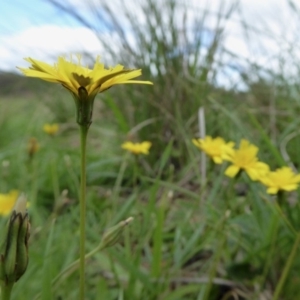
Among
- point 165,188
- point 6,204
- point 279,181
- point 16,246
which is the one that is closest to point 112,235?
point 16,246

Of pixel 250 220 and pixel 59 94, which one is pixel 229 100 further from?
pixel 59 94

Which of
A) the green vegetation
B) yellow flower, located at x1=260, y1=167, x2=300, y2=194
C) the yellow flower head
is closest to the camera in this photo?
the yellow flower head

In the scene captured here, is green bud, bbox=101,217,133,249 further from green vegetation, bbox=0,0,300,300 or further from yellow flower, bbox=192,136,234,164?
yellow flower, bbox=192,136,234,164

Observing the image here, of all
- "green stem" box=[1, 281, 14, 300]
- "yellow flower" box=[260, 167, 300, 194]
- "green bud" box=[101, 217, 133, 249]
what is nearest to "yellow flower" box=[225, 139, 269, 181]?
"yellow flower" box=[260, 167, 300, 194]

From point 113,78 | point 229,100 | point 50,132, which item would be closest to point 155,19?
point 229,100

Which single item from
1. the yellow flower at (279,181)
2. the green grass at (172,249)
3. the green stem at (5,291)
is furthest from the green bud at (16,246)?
the yellow flower at (279,181)
